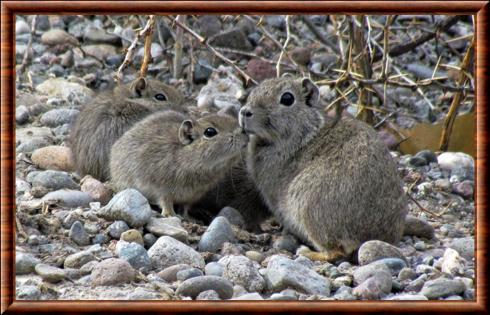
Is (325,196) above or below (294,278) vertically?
above

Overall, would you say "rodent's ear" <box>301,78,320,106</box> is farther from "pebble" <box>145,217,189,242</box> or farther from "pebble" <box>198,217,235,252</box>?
"pebble" <box>145,217,189,242</box>

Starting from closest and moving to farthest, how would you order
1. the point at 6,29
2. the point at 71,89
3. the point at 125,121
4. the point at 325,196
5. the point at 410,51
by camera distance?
Result: the point at 6,29 → the point at 325,196 → the point at 125,121 → the point at 71,89 → the point at 410,51

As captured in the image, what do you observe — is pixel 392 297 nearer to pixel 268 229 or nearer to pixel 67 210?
pixel 268 229

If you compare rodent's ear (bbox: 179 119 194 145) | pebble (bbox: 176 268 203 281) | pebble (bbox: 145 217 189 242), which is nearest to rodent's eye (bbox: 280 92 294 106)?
rodent's ear (bbox: 179 119 194 145)

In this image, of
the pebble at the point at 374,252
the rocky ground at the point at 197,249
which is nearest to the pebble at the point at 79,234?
the rocky ground at the point at 197,249

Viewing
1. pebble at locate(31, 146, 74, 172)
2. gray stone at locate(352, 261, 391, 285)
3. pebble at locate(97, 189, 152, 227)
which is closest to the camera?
gray stone at locate(352, 261, 391, 285)

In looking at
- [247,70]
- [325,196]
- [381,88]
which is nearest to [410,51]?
[381,88]

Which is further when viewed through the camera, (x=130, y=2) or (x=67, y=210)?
(x=67, y=210)
